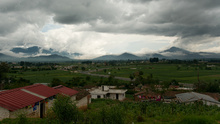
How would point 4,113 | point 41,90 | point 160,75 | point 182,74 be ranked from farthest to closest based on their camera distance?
point 182,74, point 160,75, point 41,90, point 4,113

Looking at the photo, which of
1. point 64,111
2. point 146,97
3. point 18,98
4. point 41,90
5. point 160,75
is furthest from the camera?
point 160,75

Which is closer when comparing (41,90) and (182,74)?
(41,90)

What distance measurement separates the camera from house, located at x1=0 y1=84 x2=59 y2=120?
14.3 m

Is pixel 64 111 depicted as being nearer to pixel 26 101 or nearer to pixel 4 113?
pixel 4 113

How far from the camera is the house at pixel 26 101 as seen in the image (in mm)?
14297

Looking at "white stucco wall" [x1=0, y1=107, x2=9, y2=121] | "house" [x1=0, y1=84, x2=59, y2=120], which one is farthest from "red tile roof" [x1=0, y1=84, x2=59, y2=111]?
"white stucco wall" [x1=0, y1=107, x2=9, y2=121]

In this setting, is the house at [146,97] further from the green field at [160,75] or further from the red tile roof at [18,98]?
the green field at [160,75]

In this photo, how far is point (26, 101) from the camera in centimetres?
1650

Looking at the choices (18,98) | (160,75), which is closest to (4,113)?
(18,98)

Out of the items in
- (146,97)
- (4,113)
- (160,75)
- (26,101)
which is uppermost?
(26,101)

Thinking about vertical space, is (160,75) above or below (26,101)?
below

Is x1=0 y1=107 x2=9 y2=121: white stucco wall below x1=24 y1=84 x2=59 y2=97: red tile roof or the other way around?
below

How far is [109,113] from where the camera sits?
10.6 meters

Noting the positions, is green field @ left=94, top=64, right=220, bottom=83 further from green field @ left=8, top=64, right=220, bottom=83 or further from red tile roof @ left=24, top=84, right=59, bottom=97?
red tile roof @ left=24, top=84, right=59, bottom=97
